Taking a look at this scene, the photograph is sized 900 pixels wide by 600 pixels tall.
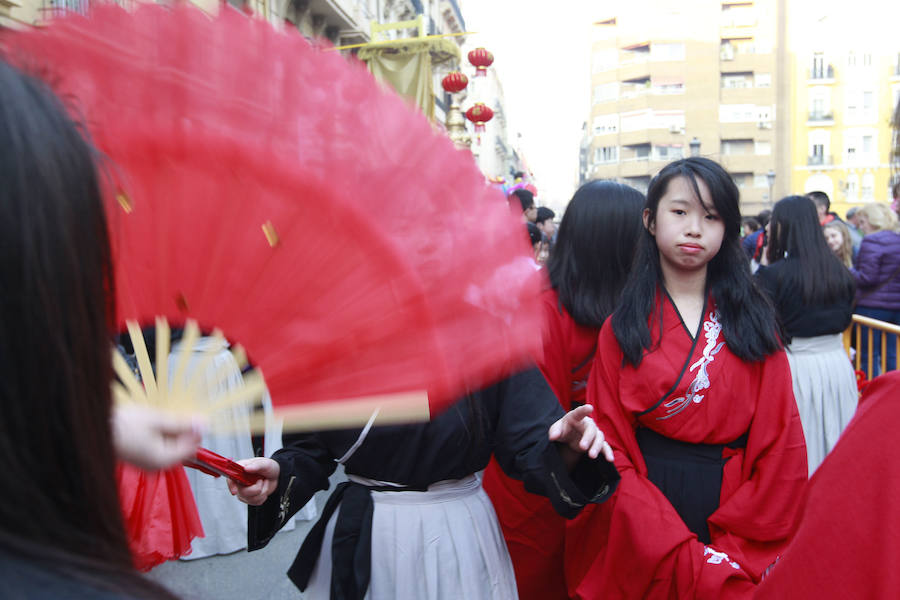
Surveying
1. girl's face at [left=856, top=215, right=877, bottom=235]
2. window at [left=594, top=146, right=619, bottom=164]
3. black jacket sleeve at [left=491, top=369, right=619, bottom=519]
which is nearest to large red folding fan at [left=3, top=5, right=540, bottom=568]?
black jacket sleeve at [left=491, top=369, right=619, bottom=519]

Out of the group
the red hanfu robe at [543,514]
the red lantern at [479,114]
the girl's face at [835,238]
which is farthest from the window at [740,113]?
the red hanfu robe at [543,514]

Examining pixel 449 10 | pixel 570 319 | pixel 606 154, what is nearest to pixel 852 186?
pixel 606 154

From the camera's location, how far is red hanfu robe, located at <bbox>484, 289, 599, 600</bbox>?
2.45 m

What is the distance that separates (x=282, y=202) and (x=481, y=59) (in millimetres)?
10976

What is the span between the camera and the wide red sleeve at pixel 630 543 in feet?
5.99

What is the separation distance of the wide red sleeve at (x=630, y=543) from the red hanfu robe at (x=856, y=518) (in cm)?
96

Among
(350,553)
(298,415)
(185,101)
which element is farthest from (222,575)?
(185,101)

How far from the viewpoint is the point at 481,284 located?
3.36ft

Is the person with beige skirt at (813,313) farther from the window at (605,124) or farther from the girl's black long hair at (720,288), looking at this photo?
the window at (605,124)

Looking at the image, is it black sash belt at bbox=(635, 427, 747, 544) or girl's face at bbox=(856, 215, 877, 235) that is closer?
black sash belt at bbox=(635, 427, 747, 544)

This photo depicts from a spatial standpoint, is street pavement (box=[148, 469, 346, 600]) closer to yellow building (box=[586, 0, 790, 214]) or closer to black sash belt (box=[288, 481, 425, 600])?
black sash belt (box=[288, 481, 425, 600])

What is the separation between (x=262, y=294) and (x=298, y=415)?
173 mm

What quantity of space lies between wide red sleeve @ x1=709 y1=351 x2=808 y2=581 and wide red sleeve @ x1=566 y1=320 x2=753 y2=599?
9 centimetres

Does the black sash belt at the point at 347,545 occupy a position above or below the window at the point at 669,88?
below
